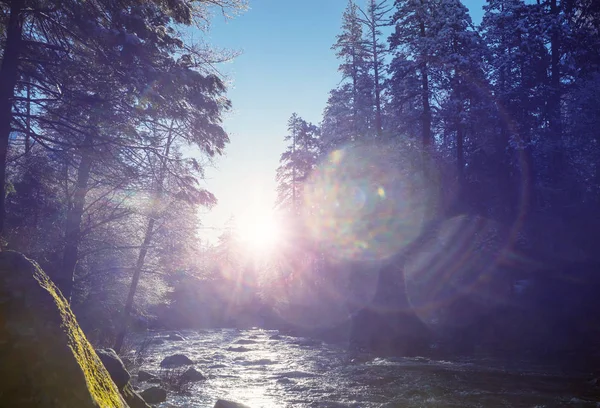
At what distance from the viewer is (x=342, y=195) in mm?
29531

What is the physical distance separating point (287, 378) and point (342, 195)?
17355 mm

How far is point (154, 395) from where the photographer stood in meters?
10.3

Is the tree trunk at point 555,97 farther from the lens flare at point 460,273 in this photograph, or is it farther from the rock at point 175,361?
the rock at point 175,361

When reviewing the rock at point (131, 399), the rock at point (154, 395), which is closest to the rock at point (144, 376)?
the rock at point (154, 395)

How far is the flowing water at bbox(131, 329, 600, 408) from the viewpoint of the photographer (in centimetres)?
1011

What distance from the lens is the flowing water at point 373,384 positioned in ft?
33.2

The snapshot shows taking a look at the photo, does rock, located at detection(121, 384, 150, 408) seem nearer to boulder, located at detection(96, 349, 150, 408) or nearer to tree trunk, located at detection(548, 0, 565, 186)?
boulder, located at detection(96, 349, 150, 408)

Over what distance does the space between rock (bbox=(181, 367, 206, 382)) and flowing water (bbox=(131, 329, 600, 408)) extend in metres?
0.29

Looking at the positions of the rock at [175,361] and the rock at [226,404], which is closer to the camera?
the rock at [226,404]

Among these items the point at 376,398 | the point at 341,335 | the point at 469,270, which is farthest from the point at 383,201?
the point at 376,398

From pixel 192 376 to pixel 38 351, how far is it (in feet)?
37.0

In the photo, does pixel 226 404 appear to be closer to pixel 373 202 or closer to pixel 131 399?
pixel 131 399

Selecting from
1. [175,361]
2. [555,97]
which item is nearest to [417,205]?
[555,97]

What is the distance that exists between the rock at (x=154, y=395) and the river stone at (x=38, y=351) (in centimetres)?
751
